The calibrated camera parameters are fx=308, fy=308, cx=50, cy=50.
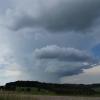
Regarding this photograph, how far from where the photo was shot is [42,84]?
11456 centimetres

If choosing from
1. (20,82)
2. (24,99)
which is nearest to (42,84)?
(20,82)

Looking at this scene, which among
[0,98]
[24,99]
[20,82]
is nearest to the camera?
[0,98]

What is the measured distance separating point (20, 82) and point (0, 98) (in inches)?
3258

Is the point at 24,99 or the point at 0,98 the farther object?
the point at 24,99

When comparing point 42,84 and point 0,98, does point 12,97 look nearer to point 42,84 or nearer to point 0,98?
point 0,98

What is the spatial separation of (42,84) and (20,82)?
8.19m

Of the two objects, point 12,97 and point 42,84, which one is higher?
point 42,84

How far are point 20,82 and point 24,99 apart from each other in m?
79.5

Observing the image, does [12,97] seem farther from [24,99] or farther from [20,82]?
[20,82]

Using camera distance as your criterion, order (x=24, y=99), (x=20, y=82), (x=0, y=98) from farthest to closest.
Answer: (x=20, y=82) → (x=24, y=99) → (x=0, y=98)

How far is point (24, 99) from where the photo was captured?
3509 cm

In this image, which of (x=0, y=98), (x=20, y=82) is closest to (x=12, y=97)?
(x=0, y=98)

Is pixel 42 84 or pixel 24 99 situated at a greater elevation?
pixel 42 84

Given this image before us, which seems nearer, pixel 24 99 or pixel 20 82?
pixel 24 99
